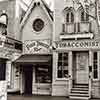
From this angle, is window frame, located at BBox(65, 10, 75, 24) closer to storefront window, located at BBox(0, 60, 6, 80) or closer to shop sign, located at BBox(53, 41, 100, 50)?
shop sign, located at BBox(53, 41, 100, 50)

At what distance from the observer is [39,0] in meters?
20.3

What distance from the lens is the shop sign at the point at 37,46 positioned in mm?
19650

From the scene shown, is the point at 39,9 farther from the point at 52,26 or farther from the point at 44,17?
the point at 52,26

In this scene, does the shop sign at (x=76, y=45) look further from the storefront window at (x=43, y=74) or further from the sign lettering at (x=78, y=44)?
the storefront window at (x=43, y=74)

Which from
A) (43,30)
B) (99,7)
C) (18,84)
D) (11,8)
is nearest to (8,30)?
(11,8)

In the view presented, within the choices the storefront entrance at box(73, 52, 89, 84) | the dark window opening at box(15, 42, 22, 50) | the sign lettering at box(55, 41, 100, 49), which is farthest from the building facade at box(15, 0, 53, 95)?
the storefront entrance at box(73, 52, 89, 84)

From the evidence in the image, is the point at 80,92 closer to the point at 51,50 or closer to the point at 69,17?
the point at 51,50

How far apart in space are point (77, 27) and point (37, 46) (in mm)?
4136

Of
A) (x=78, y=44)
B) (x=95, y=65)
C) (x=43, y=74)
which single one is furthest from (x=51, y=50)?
(x=95, y=65)

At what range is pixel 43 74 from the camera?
767 inches

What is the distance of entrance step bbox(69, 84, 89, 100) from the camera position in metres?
16.7

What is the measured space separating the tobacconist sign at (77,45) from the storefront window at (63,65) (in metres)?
0.72

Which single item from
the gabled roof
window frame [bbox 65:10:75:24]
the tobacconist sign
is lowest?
the tobacconist sign

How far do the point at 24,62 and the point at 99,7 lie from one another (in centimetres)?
773
